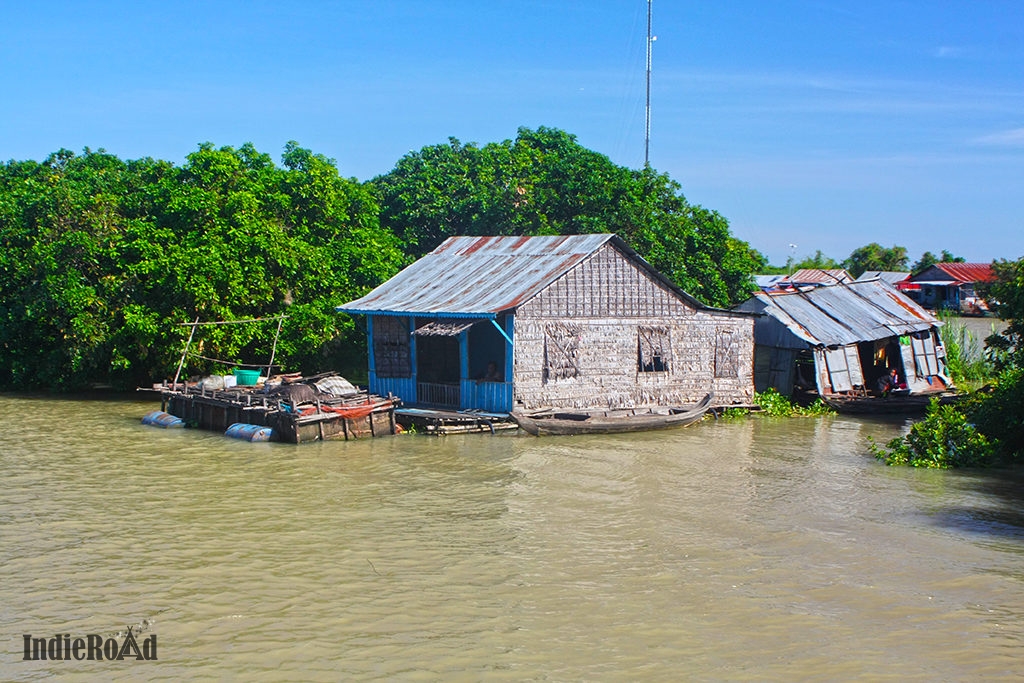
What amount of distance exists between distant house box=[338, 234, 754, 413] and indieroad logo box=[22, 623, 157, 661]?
11158mm

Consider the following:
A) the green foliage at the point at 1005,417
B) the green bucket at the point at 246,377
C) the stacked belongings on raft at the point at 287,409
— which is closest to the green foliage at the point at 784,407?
the green foliage at the point at 1005,417

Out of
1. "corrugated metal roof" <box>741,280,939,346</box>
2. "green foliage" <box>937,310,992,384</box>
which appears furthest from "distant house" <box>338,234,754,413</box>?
"green foliage" <box>937,310,992,384</box>

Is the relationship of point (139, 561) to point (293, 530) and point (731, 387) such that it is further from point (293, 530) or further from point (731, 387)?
point (731, 387)

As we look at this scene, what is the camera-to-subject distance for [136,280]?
23781 mm

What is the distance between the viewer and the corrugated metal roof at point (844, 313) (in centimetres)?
2411

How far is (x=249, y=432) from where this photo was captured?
62.0 feet

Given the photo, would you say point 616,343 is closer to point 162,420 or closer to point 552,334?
point 552,334

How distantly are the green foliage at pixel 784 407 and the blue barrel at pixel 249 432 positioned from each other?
457 inches

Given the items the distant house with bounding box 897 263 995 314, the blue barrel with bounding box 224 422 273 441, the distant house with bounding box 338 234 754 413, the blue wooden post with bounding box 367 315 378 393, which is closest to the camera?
the blue barrel with bounding box 224 422 273 441

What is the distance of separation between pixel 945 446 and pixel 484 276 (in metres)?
10.3

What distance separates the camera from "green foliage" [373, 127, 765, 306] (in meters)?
28.3

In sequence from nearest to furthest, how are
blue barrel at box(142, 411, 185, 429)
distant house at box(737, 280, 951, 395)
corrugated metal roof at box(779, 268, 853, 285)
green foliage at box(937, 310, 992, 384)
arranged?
blue barrel at box(142, 411, 185, 429) < distant house at box(737, 280, 951, 395) < green foliage at box(937, 310, 992, 384) < corrugated metal roof at box(779, 268, 853, 285)

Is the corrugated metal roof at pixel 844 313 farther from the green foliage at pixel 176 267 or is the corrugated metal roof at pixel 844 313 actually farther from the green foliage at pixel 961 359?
the green foliage at pixel 176 267

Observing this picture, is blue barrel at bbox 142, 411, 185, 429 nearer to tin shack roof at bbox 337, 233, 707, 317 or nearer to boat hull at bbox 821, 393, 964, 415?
tin shack roof at bbox 337, 233, 707, 317
